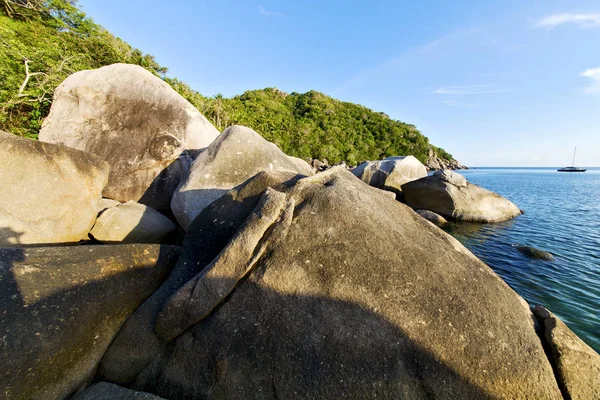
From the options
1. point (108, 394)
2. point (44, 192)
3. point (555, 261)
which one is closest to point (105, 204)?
point (44, 192)

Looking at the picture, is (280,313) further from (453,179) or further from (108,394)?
(453,179)

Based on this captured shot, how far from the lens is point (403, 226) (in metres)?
3.46

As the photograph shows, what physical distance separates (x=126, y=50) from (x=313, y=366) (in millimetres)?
27197

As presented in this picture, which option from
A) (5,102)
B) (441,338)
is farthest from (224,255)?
(5,102)

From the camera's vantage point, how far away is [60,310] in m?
2.30

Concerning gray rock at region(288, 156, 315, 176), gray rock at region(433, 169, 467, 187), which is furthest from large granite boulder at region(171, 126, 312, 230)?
gray rock at region(433, 169, 467, 187)

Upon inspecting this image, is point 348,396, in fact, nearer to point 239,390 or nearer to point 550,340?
point 239,390

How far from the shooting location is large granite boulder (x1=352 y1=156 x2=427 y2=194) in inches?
629

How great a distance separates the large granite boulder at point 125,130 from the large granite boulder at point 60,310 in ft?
13.0

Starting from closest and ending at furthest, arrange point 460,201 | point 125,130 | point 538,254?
point 125,130, point 538,254, point 460,201

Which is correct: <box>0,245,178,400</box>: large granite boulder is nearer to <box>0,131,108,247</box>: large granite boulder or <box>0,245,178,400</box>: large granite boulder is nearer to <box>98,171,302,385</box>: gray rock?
<box>98,171,302,385</box>: gray rock

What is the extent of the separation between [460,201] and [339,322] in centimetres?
1283

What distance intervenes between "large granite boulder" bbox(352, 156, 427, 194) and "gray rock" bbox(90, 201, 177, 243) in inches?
545

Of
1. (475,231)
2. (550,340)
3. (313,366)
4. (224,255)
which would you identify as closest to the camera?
(313,366)
